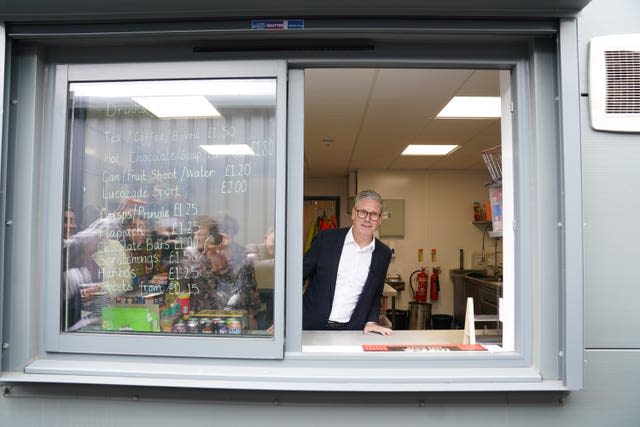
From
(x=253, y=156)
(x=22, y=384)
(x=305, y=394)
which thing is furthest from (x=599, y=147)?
(x=22, y=384)

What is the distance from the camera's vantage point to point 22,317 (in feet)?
6.40

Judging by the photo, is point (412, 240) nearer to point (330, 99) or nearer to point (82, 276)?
point (330, 99)

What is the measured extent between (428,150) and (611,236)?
4099 mm

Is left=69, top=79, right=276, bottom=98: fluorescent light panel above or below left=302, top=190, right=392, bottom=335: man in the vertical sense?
above

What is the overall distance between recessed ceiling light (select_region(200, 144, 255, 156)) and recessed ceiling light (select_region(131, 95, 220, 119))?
0.15 m

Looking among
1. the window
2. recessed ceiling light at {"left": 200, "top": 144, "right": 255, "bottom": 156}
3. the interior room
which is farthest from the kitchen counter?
the interior room

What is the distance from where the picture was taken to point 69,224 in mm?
Result: 2031

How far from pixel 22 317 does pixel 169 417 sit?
82cm

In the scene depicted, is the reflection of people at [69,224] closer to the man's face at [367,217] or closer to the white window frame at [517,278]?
the white window frame at [517,278]

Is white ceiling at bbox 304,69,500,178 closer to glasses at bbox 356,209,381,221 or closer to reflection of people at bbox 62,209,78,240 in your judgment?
glasses at bbox 356,209,381,221

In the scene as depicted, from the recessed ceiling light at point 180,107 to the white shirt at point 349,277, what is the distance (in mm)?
1196

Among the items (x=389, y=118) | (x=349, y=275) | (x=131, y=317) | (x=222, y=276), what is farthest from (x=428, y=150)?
(x=131, y=317)

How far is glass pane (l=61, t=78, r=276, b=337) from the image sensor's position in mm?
1996

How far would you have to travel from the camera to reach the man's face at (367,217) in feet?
8.77
